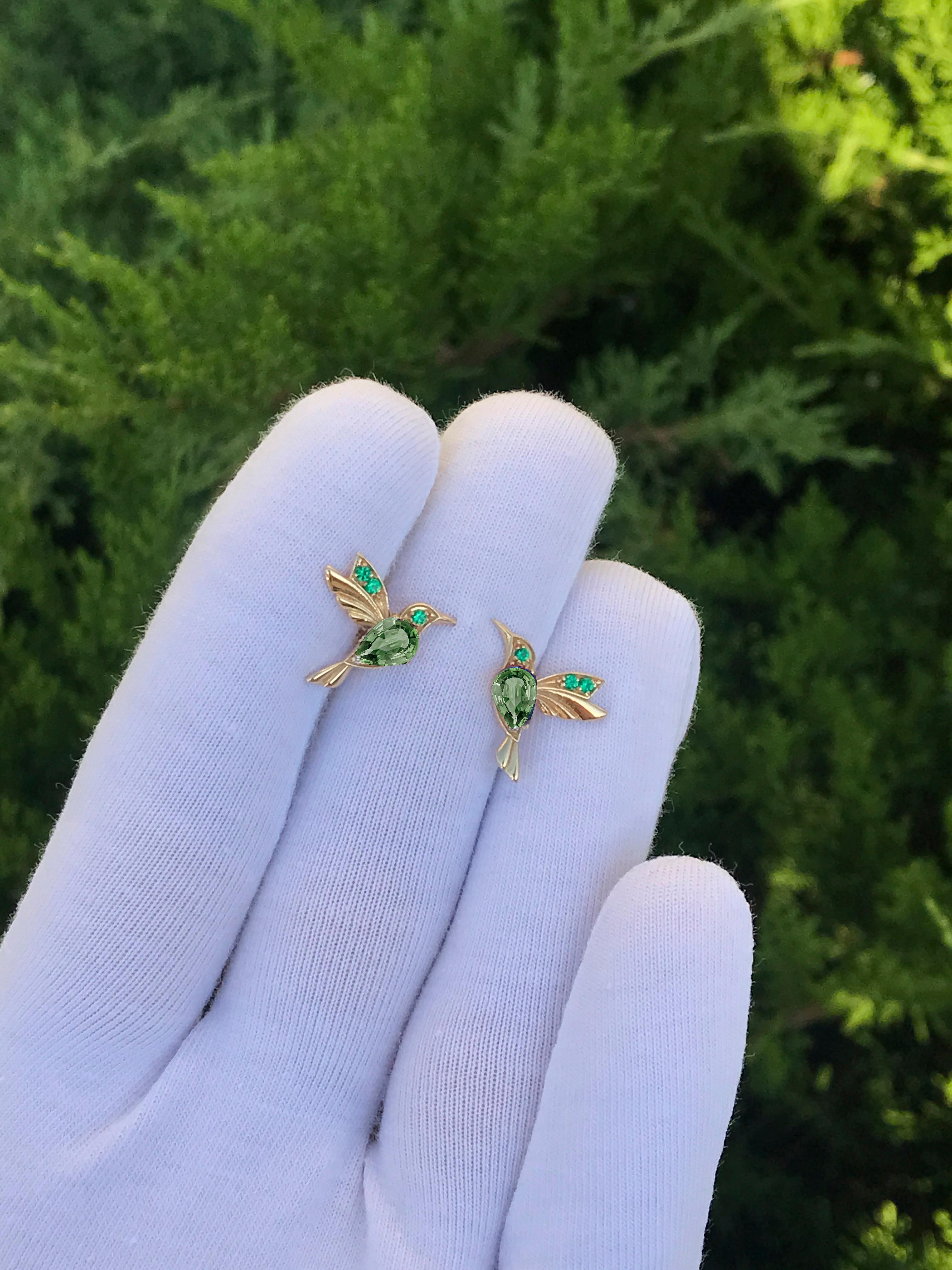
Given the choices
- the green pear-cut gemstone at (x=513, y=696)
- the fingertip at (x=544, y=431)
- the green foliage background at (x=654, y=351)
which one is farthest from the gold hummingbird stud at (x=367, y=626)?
the green foliage background at (x=654, y=351)

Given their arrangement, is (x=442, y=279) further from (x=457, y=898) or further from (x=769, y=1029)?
(x=769, y=1029)

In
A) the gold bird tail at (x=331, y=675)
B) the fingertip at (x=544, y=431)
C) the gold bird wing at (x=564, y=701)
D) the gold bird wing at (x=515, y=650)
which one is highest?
the fingertip at (x=544, y=431)

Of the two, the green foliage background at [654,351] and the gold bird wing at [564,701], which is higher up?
the green foliage background at [654,351]

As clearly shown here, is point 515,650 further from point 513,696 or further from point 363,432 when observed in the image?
point 363,432

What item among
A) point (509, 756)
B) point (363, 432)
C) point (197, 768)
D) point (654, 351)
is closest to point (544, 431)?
point (363, 432)

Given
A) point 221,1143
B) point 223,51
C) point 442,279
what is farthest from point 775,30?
point 221,1143

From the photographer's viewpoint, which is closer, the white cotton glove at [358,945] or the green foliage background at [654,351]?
the white cotton glove at [358,945]

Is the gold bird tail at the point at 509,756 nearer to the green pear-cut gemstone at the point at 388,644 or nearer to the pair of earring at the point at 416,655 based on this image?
the pair of earring at the point at 416,655

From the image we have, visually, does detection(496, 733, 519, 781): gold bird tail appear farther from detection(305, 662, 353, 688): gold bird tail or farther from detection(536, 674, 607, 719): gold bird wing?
detection(305, 662, 353, 688): gold bird tail
